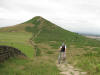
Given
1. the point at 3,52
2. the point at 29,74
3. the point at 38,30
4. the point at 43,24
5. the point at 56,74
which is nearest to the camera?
the point at 29,74

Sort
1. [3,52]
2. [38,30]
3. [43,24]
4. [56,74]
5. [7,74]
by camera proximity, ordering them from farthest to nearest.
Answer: [43,24] < [38,30] < [3,52] < [56,74] < [7,74]

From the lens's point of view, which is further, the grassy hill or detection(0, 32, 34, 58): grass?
detection(0, 32, 34, 58): grass

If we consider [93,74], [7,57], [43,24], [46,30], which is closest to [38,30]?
[46,30]

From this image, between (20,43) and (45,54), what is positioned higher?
(20,43)

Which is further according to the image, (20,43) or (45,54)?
(20,43)

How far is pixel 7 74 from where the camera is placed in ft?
35.7

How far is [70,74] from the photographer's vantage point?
1280 centimetres

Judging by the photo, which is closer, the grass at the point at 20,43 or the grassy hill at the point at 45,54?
the grassy hill at the point at 45,54

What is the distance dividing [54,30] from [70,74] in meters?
68.5

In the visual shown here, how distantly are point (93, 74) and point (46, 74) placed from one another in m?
3.42

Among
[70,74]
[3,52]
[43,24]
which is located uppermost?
[43,24]

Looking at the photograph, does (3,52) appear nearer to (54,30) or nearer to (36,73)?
(36,73)

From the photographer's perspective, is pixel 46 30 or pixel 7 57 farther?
pixel 46 30

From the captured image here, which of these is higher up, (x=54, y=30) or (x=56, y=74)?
(x=54, y=30)
